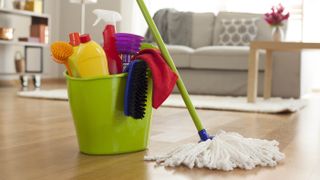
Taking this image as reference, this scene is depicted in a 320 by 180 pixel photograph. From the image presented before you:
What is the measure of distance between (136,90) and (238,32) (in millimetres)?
3446

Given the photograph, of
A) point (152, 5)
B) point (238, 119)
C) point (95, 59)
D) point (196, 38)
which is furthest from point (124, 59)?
point (152, 5)

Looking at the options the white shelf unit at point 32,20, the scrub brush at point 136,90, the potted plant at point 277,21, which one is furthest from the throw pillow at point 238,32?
the scrub brush at point 136,90

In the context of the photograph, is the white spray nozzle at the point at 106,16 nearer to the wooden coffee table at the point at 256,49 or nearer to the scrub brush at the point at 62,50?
the scrub brush at the point at 62,50

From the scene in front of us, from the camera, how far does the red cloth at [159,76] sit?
134cm

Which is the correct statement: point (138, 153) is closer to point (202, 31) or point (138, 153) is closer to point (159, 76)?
point (159, 76)

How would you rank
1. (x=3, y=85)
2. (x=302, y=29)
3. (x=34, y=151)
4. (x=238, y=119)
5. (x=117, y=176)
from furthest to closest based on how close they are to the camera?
(x=302, y=29) → (x=3, y=85) → (x=238, y=119) → (x=34, y=151) → (x=117, y=176)

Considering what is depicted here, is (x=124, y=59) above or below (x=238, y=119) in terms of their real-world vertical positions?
above

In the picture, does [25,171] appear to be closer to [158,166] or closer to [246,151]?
[158,166]

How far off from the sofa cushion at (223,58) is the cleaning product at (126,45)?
2886 millimetres

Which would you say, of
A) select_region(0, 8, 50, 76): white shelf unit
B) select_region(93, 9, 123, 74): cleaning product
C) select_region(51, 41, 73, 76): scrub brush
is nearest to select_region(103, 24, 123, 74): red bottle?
select_region(93, 9, 123, 74): cleaning product

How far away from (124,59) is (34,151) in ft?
1.21

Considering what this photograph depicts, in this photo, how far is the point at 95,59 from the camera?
4.48 ft

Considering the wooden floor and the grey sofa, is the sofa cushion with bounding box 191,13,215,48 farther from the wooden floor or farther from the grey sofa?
the wooden floor

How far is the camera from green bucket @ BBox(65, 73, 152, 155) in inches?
53.4
